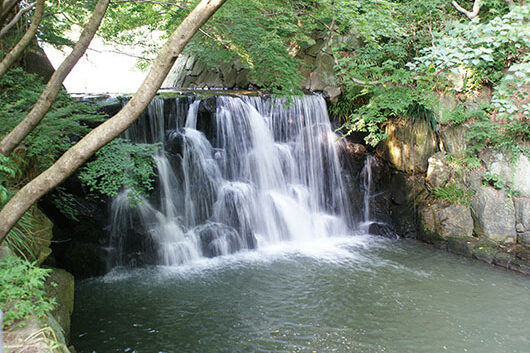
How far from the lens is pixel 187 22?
257 centimetres

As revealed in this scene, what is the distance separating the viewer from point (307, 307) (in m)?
5.55

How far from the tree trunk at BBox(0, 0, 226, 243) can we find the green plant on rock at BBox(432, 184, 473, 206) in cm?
801

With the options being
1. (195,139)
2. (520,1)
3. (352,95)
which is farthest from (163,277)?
(520,1)

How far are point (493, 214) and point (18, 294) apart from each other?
8924 mm

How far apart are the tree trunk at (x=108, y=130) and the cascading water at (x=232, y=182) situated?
4.25m

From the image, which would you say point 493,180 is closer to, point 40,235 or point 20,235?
point 40,235

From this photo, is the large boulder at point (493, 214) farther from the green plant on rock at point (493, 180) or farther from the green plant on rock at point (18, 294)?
Answer: the green plant on rock at point (18, 294)

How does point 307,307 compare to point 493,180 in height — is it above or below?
below

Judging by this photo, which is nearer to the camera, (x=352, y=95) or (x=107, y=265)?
(x=107, y=265)

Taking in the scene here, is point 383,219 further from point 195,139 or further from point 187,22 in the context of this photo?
point 187,22

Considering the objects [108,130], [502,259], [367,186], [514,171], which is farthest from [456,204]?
[108,130]

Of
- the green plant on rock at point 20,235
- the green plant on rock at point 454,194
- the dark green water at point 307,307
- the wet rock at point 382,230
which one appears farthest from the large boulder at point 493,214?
the green plant on rock at point 20,235

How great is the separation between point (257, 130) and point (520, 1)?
6.69m

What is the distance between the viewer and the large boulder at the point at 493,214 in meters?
8.03
